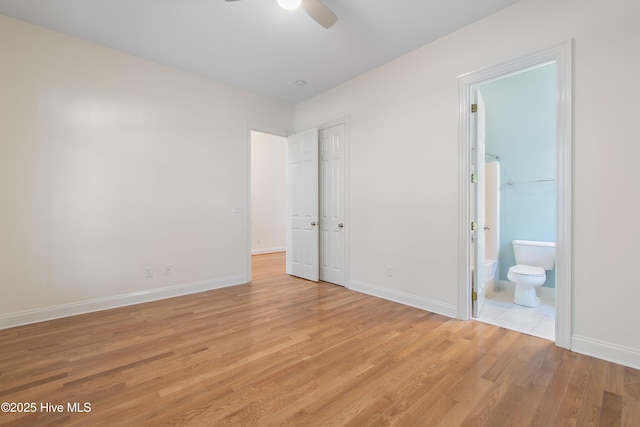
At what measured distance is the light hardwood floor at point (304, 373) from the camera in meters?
1.51

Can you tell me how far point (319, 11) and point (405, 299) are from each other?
3.02 m

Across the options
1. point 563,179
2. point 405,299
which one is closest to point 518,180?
point 563,179

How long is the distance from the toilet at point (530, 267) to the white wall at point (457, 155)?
1.01 meters

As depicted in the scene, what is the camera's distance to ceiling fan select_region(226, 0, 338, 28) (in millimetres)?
2096

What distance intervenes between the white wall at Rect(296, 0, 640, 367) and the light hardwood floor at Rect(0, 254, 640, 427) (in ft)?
1.57

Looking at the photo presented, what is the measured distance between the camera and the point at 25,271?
2748 mm

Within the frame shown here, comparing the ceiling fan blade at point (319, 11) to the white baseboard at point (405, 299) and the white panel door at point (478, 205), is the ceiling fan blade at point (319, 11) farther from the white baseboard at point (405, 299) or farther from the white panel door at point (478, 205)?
the white baseboard at point (405, 299)

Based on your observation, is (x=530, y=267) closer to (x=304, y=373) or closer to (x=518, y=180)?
(x=518, y=180)

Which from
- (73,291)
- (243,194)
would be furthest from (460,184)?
(73,291)

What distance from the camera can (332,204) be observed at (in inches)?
169

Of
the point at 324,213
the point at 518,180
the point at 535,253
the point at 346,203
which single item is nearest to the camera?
the point at 535,253

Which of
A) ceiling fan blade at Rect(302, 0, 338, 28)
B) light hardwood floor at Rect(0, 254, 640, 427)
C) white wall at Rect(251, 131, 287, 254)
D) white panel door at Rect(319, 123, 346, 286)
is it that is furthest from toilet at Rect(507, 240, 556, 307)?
white wall at Rect(251, 131, 287, 254)

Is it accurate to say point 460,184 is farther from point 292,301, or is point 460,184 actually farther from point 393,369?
point 292,301

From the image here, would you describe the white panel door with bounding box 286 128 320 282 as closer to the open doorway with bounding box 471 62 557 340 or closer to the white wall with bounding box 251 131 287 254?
the open doorway with bounding box 471 62 557 340
